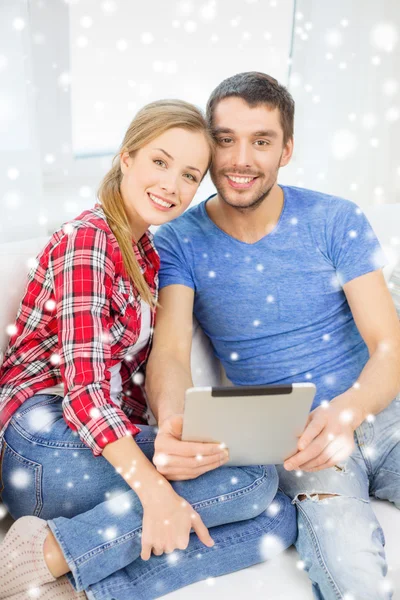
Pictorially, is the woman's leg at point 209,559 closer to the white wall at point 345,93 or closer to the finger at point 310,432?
the finger at point 310,432

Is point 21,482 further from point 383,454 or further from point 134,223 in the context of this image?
point 383,454

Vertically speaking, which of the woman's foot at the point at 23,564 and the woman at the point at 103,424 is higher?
the woman at the point at 103,424

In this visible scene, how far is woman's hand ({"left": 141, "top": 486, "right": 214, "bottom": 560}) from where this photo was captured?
41.8 inches

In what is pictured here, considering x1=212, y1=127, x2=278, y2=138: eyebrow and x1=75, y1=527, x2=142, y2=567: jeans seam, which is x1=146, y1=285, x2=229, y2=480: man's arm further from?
x1=212, y1=127, x2=278, y2=138: eyebrow

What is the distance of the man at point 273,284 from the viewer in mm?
1424

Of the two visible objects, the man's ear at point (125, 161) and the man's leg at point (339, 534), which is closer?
the man's leg at point (339, 534)

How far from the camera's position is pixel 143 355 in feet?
4.77

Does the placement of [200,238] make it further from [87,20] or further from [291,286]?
[87,20]

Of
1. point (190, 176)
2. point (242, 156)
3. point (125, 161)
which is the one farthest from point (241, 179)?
point (125, 161)

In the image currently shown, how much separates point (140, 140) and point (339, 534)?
Answer: 0.84 meters

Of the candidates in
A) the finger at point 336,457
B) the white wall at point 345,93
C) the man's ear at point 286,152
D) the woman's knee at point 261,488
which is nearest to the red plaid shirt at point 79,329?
the woman's knee at point 261,488

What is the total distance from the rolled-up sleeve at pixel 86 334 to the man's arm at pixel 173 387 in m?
0.07

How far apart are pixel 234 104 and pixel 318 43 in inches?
41.7

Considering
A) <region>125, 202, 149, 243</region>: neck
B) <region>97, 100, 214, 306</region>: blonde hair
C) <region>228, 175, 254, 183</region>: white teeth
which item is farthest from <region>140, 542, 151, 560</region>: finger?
<region>228, 175, 254, 183</region>: white teeth
